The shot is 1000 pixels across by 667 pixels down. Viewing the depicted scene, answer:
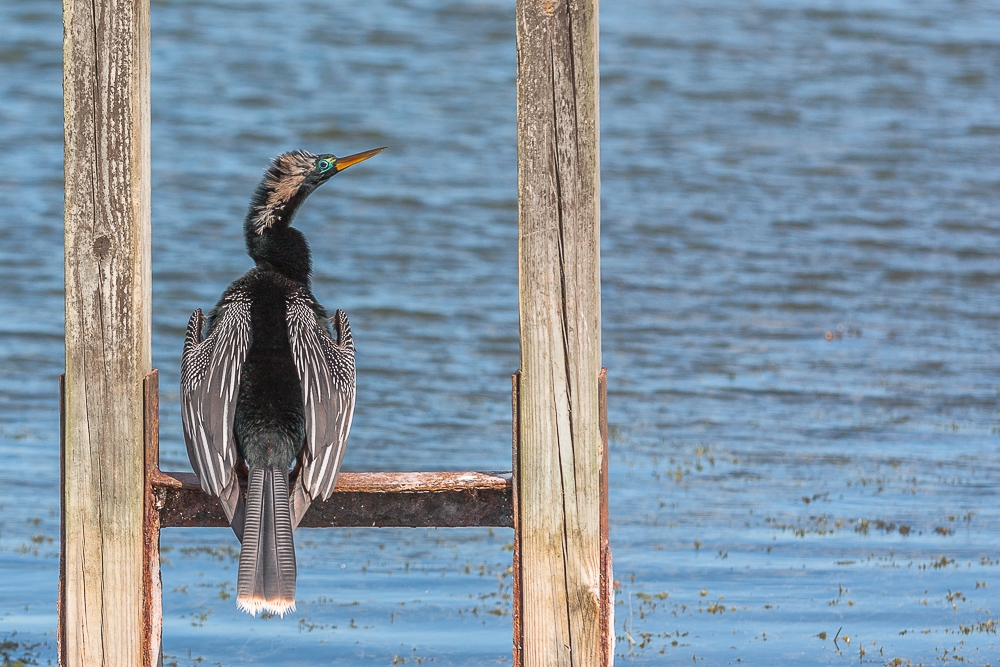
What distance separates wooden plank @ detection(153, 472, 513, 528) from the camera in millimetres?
3979

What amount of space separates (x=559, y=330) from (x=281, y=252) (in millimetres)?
1231

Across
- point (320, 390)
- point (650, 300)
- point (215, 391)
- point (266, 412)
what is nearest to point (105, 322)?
point (215, 391)

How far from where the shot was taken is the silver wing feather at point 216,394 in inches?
155

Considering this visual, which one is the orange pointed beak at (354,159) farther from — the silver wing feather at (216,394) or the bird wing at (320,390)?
the silver wing feather at (216,394)

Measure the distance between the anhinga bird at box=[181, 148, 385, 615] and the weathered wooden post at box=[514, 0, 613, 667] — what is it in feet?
1.94

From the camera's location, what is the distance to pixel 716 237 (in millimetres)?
14586

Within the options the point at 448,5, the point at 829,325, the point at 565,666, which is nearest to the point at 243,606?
the point at 565,666

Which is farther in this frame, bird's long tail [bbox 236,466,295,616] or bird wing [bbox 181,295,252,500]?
bird wing [bbox 181,295,252,500]

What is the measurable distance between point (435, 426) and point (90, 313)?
5639mm

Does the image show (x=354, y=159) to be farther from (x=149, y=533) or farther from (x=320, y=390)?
(x=149, y=533)

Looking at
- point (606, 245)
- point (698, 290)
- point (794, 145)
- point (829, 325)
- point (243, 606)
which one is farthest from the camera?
point (794, 145)

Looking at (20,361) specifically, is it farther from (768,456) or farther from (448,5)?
(448,5)

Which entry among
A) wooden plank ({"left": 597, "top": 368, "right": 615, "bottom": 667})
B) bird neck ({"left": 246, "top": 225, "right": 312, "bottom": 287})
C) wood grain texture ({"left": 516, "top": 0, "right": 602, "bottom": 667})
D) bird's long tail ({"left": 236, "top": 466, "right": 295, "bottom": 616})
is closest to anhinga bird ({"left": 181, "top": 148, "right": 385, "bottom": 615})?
bird's long tail ({"left": 236, "top": 466, "right": 295, "bottom": 616})

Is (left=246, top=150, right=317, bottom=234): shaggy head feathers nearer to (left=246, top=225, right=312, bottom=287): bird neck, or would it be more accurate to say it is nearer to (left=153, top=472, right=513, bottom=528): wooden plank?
(left=246, top=225, right=312, bottom=287): bird neck
